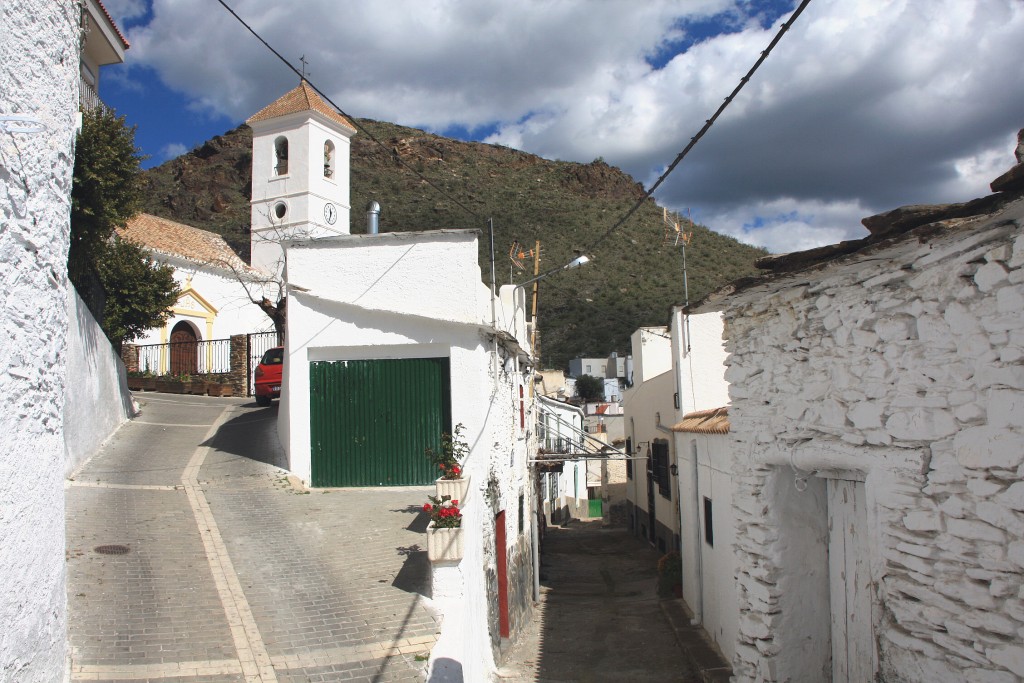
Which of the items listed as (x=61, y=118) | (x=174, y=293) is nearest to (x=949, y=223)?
(x=61, y=118)

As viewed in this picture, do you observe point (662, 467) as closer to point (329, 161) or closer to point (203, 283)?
point (329, 161)

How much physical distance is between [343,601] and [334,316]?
18.9ft

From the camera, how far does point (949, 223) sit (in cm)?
392

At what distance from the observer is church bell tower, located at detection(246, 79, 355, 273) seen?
89.0ft

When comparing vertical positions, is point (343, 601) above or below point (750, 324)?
below

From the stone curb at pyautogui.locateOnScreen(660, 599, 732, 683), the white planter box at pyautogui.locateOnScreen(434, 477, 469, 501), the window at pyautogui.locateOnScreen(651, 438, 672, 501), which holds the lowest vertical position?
the stone curb at pyautogui.locateOnScreen(660, 599, 732, 683)

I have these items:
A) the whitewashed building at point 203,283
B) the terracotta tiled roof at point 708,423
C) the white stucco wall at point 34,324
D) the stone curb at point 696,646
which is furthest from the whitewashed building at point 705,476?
the whitewashed building at point 203,283

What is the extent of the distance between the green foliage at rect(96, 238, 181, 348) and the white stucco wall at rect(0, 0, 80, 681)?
42.9 feet

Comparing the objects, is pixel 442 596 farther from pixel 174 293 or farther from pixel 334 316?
pixel 174 293

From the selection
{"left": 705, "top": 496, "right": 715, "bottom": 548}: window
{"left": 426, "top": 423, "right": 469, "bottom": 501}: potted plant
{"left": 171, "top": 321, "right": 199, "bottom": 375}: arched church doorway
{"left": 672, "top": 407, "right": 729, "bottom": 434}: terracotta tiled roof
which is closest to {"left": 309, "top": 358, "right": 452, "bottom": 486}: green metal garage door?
{"left": 426, "top": 423, "right": 469, "bottom": 501}: potted plant

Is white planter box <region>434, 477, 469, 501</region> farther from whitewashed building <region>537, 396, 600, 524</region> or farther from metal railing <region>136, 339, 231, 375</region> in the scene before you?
metal railing <region>136, 339, 231, 375</region>

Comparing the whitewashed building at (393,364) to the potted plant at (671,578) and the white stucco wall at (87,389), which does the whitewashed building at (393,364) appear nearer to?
the white stucco wall at (87,389)

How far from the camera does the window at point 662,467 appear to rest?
16875 millimetres

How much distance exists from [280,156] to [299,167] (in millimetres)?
1715
